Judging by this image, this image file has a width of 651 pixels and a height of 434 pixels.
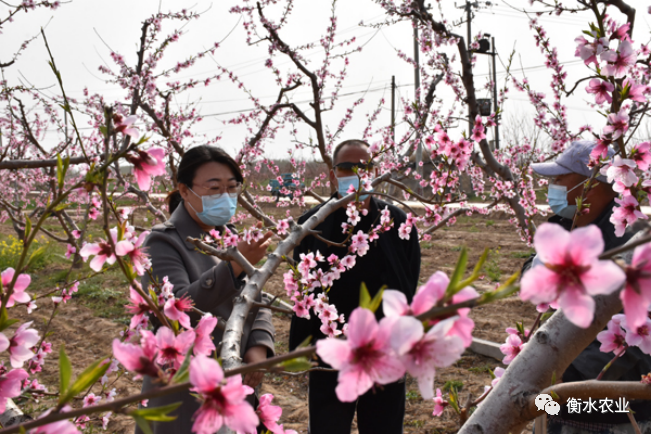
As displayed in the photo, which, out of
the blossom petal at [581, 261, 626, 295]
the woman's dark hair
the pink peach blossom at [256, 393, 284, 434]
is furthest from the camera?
the woman's dark hair

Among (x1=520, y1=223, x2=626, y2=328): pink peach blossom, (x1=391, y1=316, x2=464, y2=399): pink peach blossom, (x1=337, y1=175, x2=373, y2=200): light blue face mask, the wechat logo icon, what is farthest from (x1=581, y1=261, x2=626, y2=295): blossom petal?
(x1=337, y1=175, x2=373, y2=200): light blue face mask

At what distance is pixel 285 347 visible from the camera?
486 cm

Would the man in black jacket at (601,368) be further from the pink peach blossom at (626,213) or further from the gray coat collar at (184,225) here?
the gray coat collar at (184,225)

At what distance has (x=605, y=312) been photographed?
797 millimetres

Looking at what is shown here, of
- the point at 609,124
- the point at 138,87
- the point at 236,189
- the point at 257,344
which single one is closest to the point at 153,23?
the point at 138,87

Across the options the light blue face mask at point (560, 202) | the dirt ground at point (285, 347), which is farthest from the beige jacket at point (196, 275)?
the light blue face mask at point (560, 202)

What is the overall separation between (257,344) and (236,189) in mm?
849

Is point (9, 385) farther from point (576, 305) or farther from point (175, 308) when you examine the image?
point (576, 305)

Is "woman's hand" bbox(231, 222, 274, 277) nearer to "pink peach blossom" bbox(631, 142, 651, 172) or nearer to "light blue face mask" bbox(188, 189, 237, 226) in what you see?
"light blue face mask" bbox(188, 189, 237, 226)

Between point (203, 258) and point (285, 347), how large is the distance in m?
2.98

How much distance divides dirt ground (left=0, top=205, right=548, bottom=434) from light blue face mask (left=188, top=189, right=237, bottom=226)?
87 centimetres

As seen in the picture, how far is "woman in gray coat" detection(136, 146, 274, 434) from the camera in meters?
1.81

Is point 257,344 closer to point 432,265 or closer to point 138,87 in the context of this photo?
point 138,87

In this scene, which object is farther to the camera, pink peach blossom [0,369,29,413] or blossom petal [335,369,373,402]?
pink peach blossom [0,369,29,413]
